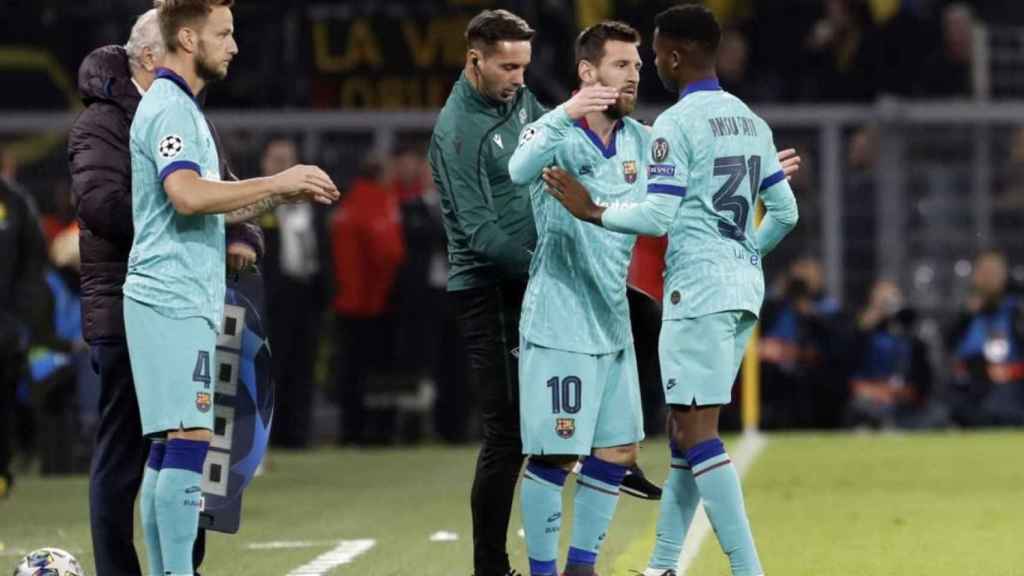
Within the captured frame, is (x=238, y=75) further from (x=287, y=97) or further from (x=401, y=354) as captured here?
(x=401, y=354)

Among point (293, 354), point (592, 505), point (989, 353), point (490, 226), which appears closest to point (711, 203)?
point (490, 226)

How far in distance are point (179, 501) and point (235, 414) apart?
0.84 metres

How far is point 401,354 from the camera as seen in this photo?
1761 cm

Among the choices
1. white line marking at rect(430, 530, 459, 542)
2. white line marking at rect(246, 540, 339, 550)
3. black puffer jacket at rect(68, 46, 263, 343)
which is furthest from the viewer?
white line marking at rect(430, 530, 459, 542)

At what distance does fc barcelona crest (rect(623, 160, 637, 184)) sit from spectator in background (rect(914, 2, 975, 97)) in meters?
12.8

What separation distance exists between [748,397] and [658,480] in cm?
553

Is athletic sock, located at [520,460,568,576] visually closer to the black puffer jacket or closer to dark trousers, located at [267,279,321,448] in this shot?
the black puffer jacket

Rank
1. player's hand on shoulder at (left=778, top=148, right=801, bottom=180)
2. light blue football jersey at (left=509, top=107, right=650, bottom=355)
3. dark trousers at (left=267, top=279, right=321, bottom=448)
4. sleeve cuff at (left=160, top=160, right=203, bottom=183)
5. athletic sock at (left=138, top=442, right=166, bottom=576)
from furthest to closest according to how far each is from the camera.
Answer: dark trousers at (left=267, top=279, right=321, bottom=448) → player's hand on shoulder at (left=778, top=148, right=801, bottom=180) → light blue football jersey at (left=509, top=107, right=650, bottom=355) → athletic sock at (left=138, top=442, right=166, bottom=576) → sleeve cuff at (left=160, top=160, right=203, bottom=183)

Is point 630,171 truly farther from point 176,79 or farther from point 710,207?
point 176,79

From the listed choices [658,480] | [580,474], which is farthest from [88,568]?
Answer: [658,480]

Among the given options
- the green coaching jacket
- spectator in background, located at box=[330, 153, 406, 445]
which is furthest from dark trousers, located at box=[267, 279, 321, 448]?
the green coaching jacket

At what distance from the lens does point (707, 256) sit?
738 cm

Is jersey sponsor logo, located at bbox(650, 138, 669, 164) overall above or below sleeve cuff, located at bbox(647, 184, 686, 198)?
above

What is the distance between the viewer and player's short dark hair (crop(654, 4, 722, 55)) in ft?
24.4
